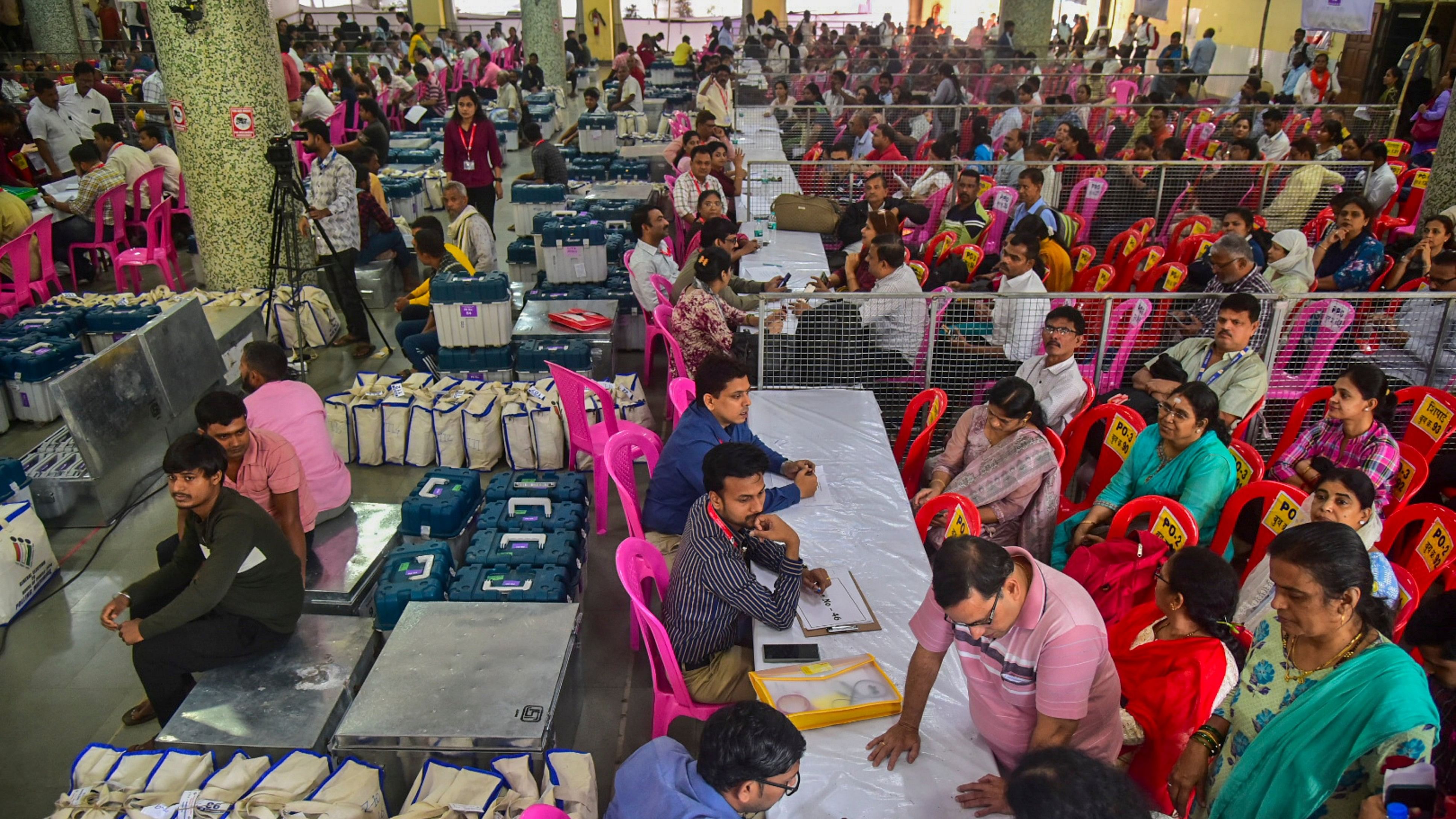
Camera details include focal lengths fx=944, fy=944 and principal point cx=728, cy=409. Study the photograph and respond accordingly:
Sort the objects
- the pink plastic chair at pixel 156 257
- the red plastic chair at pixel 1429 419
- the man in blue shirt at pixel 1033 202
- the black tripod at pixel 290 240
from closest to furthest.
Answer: the red plastic chair at pixel 1429 419 < the black tripod at pixel 290 240 < the man in blue shirt at pixel 1033 202 < the pink plastic chair at pixel 156 257

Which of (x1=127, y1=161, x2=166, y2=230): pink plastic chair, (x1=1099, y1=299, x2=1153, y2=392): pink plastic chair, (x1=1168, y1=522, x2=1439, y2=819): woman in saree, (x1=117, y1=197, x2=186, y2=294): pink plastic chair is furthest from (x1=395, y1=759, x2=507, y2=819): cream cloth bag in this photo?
(x1=127, y1=161, x2=166, y2=230): pink plastic chair

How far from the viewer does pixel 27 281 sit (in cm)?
694

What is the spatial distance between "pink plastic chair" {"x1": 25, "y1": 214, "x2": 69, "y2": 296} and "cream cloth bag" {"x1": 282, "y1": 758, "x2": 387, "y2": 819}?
6119mm

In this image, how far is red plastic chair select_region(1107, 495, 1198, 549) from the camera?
A: 3.33m

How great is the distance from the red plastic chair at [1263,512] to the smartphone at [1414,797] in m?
1.37

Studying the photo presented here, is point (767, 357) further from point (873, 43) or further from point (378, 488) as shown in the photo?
point (873, 43)

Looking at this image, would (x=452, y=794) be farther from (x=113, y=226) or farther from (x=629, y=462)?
(x=113, y=226)

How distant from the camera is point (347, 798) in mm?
2645

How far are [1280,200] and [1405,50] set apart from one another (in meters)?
8.35

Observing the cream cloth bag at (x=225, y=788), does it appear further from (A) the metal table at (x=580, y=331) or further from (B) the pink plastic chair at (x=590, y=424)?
(A) the metal table at (x=580, y=331)

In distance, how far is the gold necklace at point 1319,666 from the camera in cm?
221

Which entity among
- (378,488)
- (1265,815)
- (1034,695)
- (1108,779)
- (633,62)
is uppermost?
(633,62)

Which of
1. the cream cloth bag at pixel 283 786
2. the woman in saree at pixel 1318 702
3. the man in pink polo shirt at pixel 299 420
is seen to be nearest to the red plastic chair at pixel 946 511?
the woman in saree at pixel 1318 702

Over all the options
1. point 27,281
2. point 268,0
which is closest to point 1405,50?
point 268,0
